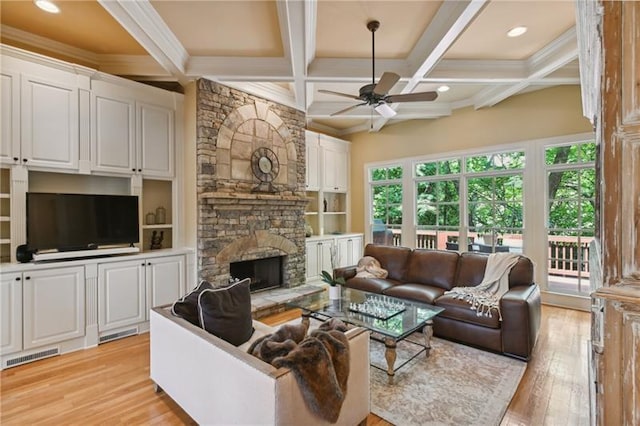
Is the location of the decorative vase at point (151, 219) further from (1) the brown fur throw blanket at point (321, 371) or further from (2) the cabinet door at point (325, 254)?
(1) the brown fur throw blanket at point (321, 371)

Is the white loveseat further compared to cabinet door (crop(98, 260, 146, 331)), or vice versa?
cabinet door (crop(98, 260, 146, 331))

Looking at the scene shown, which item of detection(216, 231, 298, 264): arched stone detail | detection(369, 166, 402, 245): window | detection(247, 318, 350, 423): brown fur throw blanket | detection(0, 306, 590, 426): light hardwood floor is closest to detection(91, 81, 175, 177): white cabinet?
detection(216, 231, 298, 264): arched stone detail

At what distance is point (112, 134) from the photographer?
3537 millimetres

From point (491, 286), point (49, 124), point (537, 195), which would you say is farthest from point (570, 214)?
point (49, 124)

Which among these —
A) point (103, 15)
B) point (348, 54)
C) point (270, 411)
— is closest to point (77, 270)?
point (103, 15)

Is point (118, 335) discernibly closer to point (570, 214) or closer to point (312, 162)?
point (312, 162)

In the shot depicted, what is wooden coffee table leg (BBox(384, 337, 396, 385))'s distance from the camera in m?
2.49

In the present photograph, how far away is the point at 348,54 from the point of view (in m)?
3.77

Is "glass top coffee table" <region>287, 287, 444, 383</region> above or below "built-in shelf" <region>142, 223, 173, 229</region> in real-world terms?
below

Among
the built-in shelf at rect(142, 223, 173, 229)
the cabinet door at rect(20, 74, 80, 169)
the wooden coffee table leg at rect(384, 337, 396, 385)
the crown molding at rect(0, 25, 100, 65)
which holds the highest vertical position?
the crown molding at rect(0, 25, 100, 65)

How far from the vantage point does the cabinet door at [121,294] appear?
→ 3291 millimetres

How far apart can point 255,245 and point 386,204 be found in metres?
3.44

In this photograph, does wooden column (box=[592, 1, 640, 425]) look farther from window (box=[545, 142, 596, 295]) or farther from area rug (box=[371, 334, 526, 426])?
window (box=[545, 142, 596, 295])

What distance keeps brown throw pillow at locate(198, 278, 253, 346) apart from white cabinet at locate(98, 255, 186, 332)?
1933 millimetres
